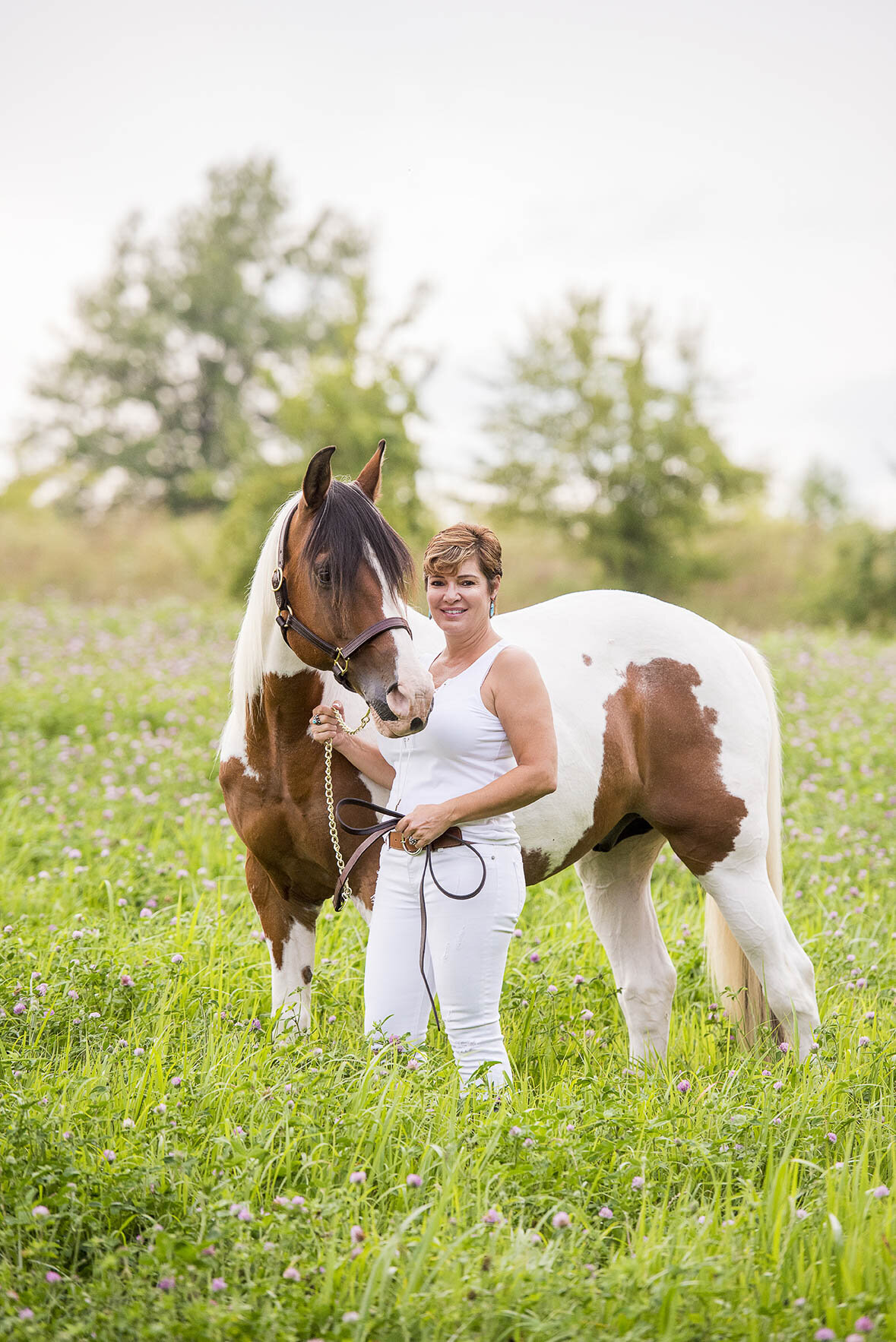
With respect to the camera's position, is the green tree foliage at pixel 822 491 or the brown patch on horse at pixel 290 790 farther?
the green tree foliage at pixel 822 491

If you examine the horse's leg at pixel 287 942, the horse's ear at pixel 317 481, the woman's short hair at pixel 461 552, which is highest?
the horse's ear at pixel 317 481

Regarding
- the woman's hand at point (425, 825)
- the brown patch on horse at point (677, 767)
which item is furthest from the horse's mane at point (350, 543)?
the brown patch on horse at point (677, 767)

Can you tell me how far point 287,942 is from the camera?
3396mm

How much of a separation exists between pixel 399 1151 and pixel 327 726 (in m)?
1.23

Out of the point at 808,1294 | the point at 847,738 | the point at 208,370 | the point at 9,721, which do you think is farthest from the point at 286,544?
the point at 208,370

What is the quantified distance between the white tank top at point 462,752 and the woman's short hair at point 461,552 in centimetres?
24

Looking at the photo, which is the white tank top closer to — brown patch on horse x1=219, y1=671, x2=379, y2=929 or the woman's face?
the woman's face

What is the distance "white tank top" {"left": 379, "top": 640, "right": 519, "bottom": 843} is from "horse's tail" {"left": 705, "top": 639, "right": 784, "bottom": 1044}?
157 centimetres

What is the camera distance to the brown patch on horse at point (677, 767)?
370 centimetres

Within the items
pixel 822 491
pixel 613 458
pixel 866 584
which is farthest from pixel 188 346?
pixel 822 491

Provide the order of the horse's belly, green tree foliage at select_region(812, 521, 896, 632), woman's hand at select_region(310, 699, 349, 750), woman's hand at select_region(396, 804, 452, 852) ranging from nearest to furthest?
woman's hand at select_region(396, 804, 452, 852)
woman's hand at select_region(310, 699, 349, 750)
the horse's belly
green tree foliage at select_region(812, 521, 896, 632)

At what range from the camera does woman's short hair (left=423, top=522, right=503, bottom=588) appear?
2.80m

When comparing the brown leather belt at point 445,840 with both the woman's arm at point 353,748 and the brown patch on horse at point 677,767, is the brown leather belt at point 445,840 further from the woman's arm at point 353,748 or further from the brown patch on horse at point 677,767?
the brown patch on horse at point 677,767

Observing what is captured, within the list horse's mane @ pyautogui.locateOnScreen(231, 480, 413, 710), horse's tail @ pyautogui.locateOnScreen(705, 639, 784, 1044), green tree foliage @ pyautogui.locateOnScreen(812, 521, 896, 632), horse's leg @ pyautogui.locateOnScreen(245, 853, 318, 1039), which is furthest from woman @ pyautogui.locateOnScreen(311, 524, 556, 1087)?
green tree foliage @ pyautogui.locateOnScreen(812, 521, 896, 632)
